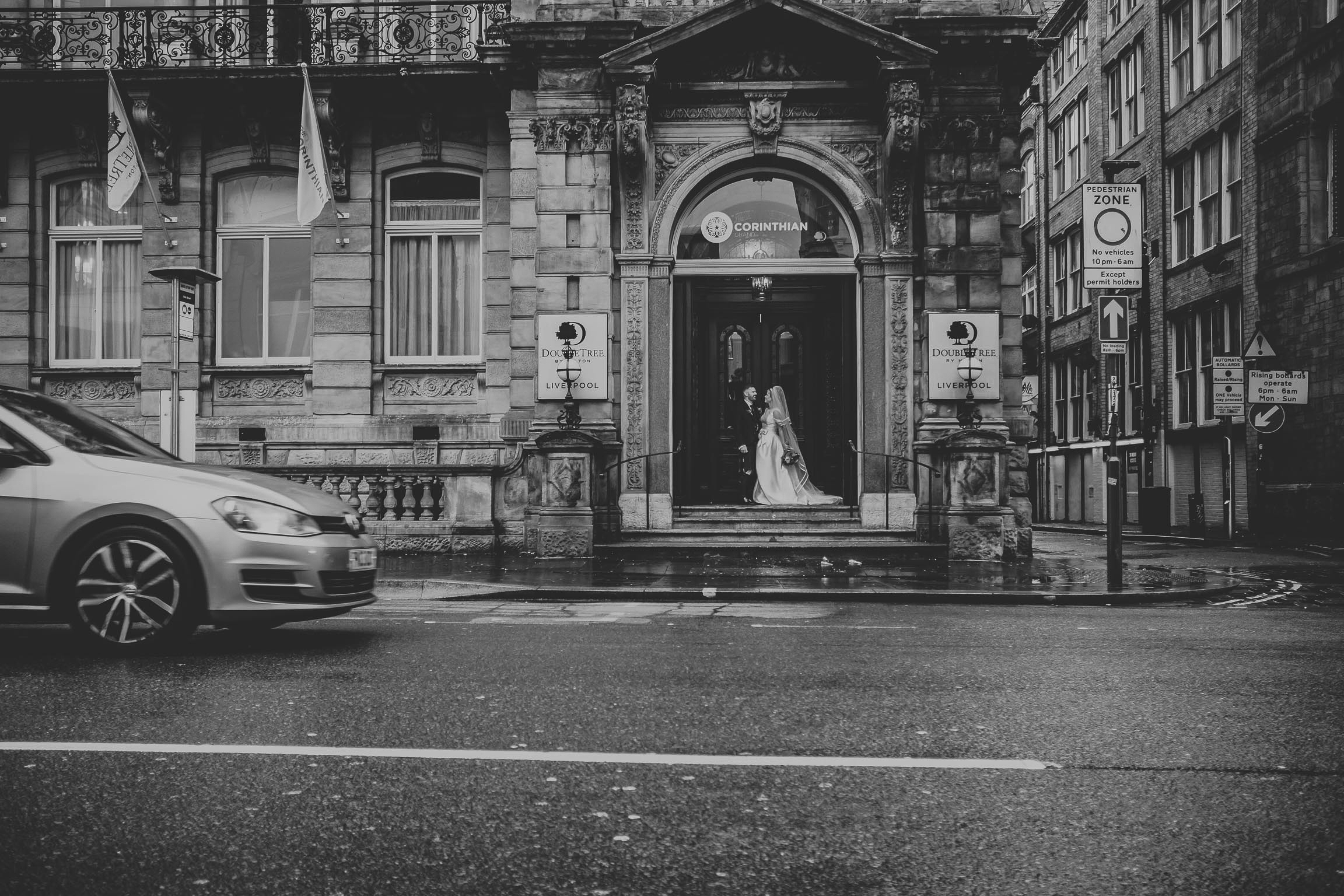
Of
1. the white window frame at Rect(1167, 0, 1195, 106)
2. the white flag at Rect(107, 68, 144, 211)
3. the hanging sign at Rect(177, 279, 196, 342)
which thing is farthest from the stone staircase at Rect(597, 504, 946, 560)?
the white window frame at Rect(1167, 0, 1195, 106)

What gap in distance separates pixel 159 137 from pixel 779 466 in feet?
35.7

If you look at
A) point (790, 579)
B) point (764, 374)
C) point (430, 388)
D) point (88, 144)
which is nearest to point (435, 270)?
point (430, 388)

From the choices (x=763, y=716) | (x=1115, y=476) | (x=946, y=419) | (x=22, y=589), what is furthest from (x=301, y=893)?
(x=946, y=419)

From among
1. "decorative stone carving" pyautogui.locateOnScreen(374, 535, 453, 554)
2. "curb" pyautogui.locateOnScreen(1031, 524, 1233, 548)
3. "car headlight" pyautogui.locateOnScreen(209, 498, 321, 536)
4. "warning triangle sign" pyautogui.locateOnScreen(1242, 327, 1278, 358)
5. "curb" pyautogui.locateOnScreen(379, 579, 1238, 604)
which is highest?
"warning triangle sign" pyautogui.locateOnScreen(1242, 327, 1278, 358)

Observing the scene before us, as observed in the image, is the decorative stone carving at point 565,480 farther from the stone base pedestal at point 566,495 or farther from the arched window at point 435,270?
the arched window at point 435,270

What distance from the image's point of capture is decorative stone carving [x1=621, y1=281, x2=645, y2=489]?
705 inches

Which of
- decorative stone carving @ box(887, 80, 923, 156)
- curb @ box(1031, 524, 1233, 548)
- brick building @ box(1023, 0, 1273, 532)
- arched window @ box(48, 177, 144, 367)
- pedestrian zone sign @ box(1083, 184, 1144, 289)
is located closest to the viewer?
pedestrian zone sign @ box(1083, 184, 1144, 289)

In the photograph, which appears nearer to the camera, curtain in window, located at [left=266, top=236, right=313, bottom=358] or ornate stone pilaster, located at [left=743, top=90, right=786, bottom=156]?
ornate stone pilaster, located at [left=743, top=90, right=786, bottom=156]

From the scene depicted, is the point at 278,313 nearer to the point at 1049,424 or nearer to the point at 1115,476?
the point at 1115,476

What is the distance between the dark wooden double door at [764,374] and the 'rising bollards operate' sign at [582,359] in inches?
73.5

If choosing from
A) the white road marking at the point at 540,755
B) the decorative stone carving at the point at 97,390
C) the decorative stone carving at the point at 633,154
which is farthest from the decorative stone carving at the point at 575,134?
the white road marking at the point at 540,755

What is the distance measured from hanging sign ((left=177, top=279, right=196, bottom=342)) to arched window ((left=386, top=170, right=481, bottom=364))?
20.7ft

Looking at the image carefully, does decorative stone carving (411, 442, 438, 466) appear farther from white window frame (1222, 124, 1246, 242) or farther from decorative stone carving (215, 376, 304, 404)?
white window frame (1222, 124, 1246, 242)

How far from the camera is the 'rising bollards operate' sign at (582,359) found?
17.6 metres
